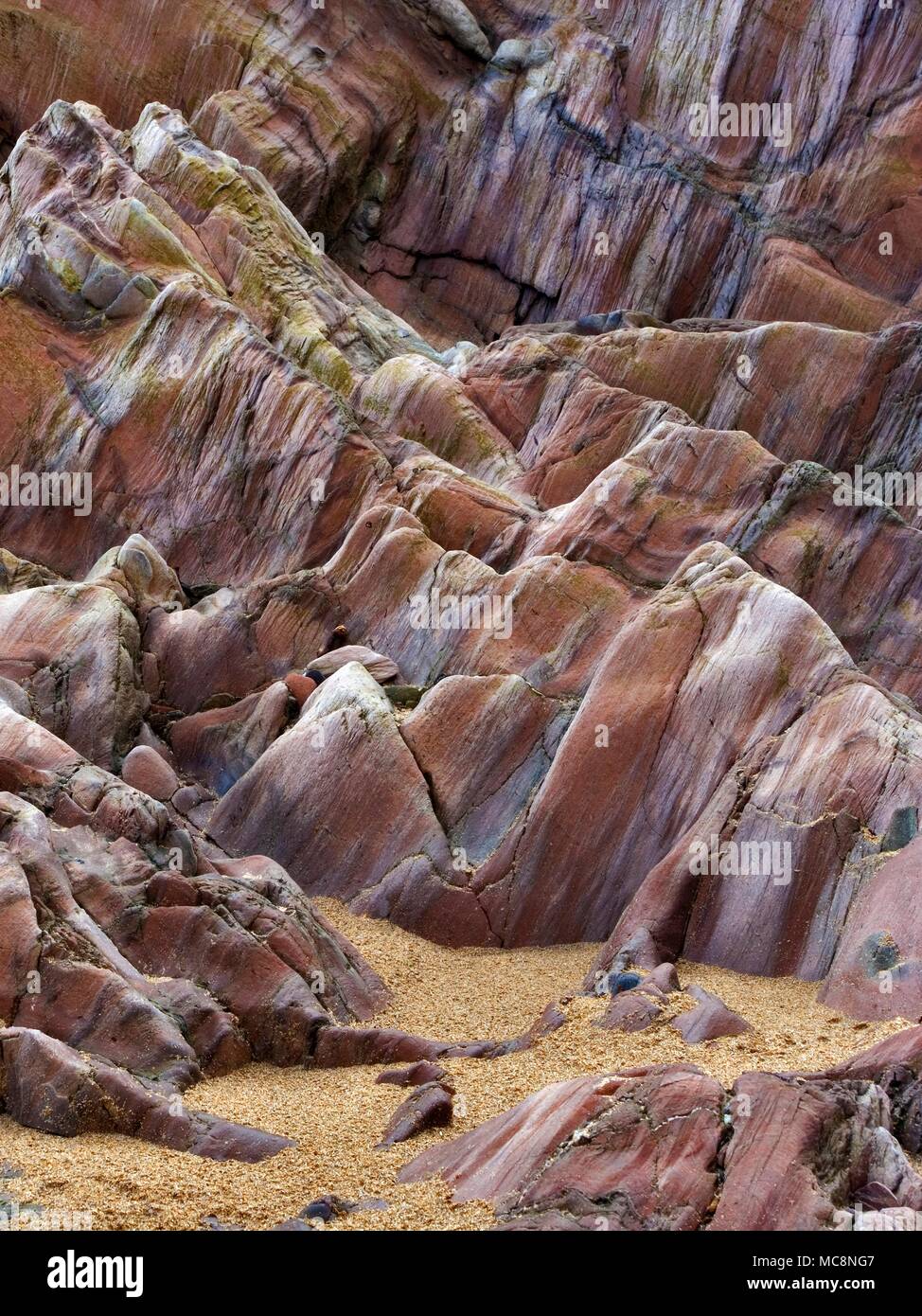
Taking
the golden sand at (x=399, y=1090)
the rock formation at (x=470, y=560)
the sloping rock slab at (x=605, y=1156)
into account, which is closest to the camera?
the sloping rock slab at (x=605, y=1156)

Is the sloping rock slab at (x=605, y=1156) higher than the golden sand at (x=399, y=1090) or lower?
higher

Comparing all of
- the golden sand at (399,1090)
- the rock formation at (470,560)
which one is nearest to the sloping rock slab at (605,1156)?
the rock formation at (470,560)

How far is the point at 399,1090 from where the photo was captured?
13.2 m

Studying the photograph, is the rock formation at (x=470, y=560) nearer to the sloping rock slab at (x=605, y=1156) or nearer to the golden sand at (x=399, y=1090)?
the sloping rock slab at (x=605, y=1156)

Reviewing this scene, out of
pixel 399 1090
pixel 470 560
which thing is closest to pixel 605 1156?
pixel 399 1090

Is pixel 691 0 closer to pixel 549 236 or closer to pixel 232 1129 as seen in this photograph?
pixel 549 236

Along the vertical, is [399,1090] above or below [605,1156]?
below

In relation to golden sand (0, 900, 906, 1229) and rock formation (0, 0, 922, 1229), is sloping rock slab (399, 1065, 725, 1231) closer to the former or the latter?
rock formation (0, 0, 922, 1229)

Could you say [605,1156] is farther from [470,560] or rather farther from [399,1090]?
[470,560]

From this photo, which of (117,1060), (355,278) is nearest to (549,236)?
(355,278)

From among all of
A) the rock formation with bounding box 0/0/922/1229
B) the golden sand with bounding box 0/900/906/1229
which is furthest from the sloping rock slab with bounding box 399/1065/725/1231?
the golden sand with bounding box 0/900/906/1229

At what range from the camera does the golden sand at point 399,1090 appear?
33.3ft

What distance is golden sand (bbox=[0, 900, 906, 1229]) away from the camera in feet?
33.3

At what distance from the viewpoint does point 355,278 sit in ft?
128
